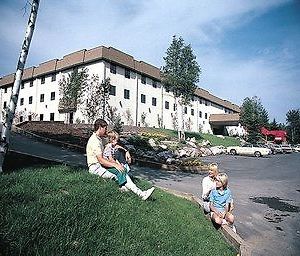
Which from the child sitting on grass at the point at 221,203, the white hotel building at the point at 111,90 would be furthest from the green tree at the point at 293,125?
the child sitting on grass at the point at 221,203

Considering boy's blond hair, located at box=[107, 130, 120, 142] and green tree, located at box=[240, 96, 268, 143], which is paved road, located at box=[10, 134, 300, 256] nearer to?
boy's blond hair, located at box=[107, 130, 120, 142]

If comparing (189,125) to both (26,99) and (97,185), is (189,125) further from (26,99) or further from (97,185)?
(97,185)

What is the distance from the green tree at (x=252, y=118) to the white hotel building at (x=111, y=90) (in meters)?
10.9

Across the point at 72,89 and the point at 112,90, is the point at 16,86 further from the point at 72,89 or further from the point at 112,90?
the point at 72,89

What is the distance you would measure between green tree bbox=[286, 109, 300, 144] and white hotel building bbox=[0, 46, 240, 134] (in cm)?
4359

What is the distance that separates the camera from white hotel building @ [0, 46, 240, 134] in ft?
118

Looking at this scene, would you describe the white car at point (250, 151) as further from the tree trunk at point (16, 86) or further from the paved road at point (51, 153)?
the tree trunk at point (16, 86)

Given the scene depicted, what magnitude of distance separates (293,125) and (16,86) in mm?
92853

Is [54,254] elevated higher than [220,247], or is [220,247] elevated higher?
[54,254]

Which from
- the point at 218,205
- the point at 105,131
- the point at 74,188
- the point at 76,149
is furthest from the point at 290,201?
the point at 76,149

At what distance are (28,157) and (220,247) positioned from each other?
5928mm

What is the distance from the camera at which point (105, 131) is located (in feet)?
22.5

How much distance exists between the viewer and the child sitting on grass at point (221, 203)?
21.6 ft

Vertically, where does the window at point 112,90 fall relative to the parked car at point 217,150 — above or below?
above
